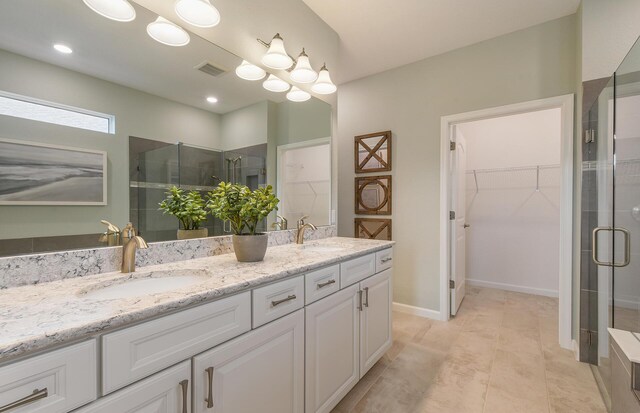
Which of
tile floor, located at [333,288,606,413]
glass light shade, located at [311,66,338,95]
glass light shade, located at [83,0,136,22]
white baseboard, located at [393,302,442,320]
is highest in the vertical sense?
glass light shade, located at [311,66,338,95]

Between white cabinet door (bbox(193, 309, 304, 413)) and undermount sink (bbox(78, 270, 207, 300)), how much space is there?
28 cm

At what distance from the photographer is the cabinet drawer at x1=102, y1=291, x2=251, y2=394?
2.39 feet

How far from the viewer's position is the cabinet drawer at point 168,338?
2.39 ft

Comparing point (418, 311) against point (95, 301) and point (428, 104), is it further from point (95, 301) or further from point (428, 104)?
point (95, 301)

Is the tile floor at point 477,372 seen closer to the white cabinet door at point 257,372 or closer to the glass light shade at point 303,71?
the white cabinet door at point 257,372

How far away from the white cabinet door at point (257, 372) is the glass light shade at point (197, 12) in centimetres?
155

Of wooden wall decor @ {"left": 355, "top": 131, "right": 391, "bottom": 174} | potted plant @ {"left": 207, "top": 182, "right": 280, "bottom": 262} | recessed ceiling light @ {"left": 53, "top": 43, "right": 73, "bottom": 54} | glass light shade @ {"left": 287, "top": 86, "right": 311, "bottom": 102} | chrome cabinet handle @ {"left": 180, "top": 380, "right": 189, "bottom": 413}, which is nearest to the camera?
chrome cabinet handle @ {"left": 180, "top": 380, "right": 189, "bottom": 413}

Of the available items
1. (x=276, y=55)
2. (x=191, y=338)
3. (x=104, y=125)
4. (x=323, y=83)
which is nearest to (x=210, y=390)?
(x=191, y=338)

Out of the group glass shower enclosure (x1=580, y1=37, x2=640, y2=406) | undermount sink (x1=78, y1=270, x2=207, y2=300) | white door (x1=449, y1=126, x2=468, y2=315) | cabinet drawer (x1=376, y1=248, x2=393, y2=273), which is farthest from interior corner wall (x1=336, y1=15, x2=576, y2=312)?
undermount sink (x1=78, y1=270, x2=207, y2=300)

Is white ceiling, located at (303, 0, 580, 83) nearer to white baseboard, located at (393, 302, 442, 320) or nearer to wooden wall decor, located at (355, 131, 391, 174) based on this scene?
wooden wall decor, located at (355, 131, 391, 174)

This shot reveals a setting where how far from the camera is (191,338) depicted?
0.89 metres

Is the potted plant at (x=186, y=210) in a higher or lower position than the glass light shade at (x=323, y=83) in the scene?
lower

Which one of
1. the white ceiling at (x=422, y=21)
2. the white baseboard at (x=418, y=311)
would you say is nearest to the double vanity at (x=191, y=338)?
the white baseboard at (x=418, y=311)

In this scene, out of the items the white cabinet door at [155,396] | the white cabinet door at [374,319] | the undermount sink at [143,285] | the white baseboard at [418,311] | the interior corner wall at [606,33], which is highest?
the interior corner wall at [606,33]
